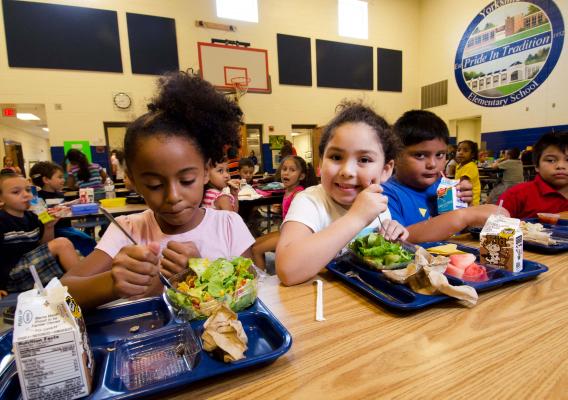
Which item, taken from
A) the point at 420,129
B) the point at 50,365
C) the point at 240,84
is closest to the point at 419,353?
the point at 50,365

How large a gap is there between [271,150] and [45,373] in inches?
340

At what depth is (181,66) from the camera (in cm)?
777

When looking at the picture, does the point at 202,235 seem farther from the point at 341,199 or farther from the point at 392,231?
the point at 392,231

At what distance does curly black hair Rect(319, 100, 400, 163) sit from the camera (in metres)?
1.17

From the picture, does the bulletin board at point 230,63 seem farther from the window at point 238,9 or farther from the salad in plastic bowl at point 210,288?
the salad in plastic bowl at point 210,288

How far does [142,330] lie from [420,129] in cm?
141

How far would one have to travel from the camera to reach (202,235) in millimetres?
1201

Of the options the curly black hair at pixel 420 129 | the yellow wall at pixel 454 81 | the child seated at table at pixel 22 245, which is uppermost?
the yellow wall at pixel 454 81

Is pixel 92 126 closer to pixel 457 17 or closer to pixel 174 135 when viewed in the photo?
pixel 174 135

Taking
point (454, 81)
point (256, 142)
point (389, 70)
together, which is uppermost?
point (389, 70)

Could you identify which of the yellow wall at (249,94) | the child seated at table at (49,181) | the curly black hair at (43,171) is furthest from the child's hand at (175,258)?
the yellow wall at (249,94)

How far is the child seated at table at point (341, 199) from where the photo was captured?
91 cm

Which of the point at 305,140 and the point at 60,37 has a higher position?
the point at 60,37

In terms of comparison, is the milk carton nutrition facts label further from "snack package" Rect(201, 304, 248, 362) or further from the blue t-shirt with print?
the blue t-shirt with print
